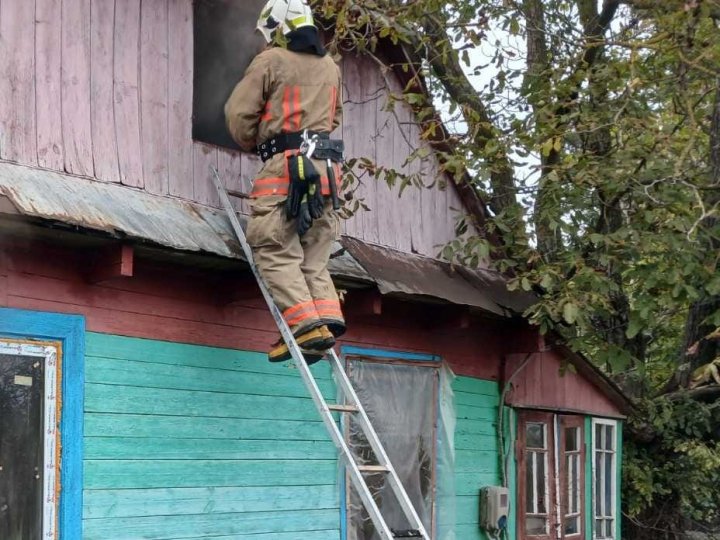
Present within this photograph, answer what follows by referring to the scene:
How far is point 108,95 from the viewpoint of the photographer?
6156mm

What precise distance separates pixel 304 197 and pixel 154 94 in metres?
1.23

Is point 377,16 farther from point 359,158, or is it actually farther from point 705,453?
point 705,453

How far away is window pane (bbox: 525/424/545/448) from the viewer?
932cm

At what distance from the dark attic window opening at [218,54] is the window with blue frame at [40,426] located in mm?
1938

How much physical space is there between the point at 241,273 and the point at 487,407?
3.15 m

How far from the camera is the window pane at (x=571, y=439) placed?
9859 mm

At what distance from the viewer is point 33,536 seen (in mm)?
5379

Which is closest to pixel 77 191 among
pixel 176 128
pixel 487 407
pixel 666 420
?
pixel 176 128

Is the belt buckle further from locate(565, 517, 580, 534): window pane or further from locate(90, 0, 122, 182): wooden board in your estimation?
locate(565, 517, 580, 534): window pane

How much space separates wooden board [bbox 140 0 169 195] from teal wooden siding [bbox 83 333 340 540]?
1.03m

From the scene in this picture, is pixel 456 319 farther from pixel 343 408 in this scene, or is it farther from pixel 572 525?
pixel 572 525

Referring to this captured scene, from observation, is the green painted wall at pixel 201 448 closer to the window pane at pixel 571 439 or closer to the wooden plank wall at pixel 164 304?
the wooden plank wall at pixel 164 304

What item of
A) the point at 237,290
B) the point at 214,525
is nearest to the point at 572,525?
the point at 214,525

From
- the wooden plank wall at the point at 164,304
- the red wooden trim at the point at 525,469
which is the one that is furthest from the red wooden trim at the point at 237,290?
the red wooden trim at the point at 525,469
